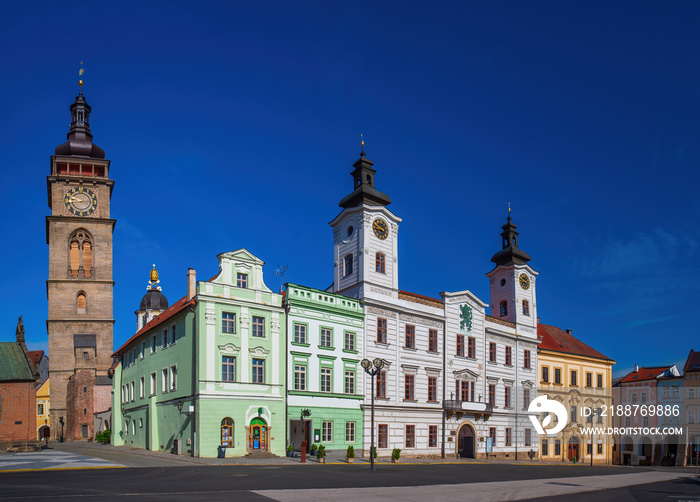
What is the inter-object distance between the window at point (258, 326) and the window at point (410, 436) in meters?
14.1

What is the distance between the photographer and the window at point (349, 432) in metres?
44.8

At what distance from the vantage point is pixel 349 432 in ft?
148

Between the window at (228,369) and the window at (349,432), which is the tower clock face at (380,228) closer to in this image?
the window at (349,432)

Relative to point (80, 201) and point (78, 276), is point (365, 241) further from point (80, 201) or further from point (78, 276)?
point (80, 201)

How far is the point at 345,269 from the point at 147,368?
1657cm

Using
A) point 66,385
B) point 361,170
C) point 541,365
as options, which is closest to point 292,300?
point 361,170

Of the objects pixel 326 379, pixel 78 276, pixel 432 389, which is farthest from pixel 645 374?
pixel 78 276

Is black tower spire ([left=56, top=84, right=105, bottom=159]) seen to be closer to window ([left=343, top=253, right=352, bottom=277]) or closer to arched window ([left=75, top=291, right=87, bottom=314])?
arched window ([left=75, top=291, right=87, bottom=314])

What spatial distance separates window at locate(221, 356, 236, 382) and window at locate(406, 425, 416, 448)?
49.4ft

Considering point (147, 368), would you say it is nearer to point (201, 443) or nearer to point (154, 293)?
point (201, 443)

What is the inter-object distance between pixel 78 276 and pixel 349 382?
45898 millimetres

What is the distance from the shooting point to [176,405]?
41.5 metres

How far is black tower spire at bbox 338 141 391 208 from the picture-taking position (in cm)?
4925

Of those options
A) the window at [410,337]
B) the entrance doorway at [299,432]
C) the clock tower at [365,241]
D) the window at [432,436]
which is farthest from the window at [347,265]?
the window at [432,436]
